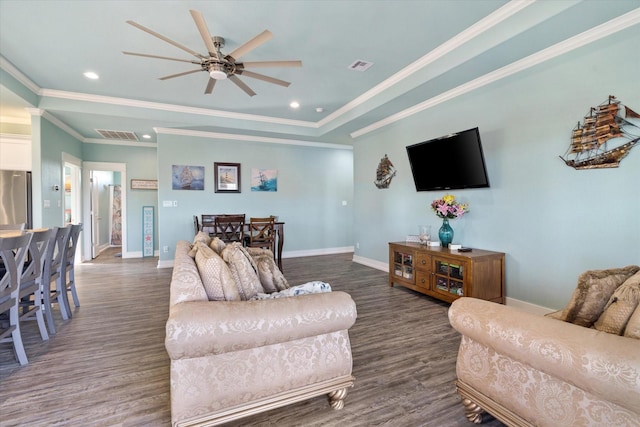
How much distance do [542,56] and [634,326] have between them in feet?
9.22

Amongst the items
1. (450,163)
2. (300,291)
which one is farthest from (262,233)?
(300,291)

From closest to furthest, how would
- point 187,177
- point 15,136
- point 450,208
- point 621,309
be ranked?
point 621,309 < point 450,208 < point 15,136 < point 187,177

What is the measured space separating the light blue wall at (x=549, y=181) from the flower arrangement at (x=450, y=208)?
7.0 inches

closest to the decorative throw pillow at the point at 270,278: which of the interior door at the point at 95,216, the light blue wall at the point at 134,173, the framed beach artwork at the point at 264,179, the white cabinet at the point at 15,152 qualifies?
the framed beach artwork at the point at 264,179

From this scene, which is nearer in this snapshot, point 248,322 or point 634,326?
point 634,326

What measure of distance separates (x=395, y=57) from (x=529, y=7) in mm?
1290

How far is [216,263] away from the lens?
70.7 inches

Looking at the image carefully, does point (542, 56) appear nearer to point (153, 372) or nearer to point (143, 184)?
point (153, 372)

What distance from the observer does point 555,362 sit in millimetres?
1190

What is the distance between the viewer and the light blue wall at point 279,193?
596 centimetres

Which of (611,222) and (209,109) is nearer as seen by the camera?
(611,222)

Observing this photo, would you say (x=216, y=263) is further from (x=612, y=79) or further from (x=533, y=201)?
(x=612, y=79)

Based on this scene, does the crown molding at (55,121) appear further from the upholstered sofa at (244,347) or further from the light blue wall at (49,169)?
the upholstered sofa at (244,347)

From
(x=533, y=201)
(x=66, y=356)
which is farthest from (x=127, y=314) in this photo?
(x=533, y=201)
